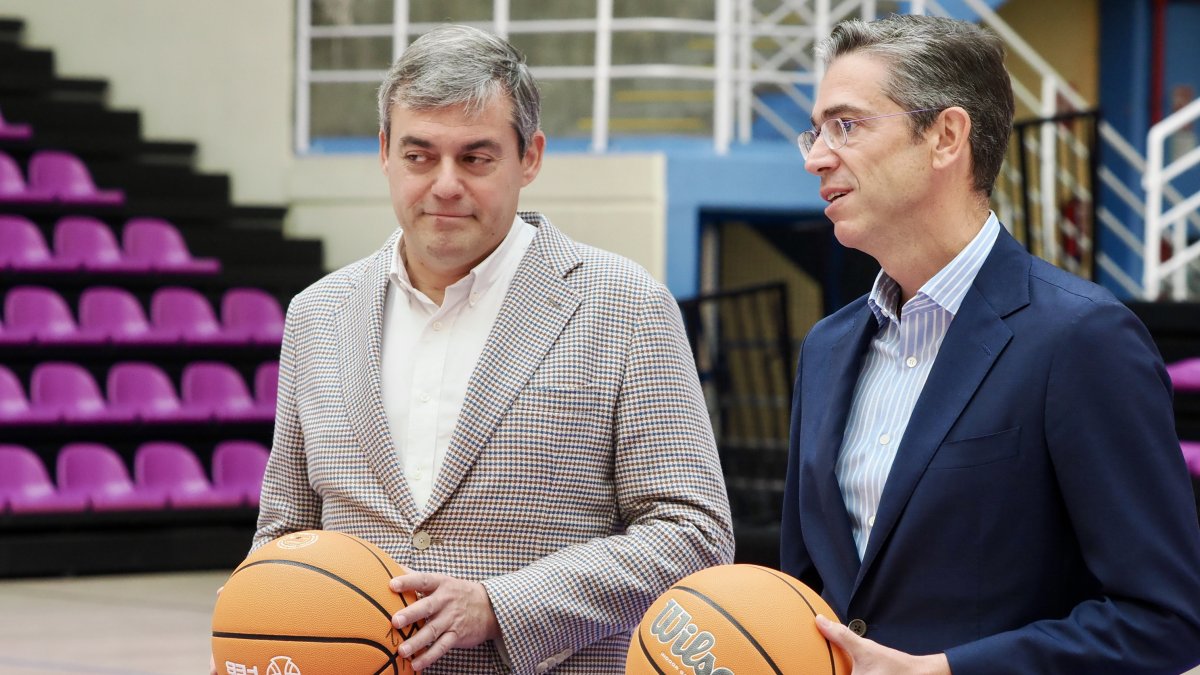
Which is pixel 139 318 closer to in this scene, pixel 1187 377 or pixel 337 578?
pixel 1187 377

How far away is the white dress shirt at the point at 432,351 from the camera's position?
1943 millimetres

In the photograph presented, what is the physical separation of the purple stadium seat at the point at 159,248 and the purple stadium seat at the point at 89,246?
0.10 m

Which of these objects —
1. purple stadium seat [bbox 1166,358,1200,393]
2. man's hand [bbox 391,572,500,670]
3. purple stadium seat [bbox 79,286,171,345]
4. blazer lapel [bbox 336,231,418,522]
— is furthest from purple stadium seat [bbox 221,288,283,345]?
man's hand [bbox 391,572,500,670]

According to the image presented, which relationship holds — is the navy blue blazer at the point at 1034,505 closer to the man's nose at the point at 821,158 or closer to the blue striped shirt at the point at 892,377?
the blue striped shirt at the point at 892,377

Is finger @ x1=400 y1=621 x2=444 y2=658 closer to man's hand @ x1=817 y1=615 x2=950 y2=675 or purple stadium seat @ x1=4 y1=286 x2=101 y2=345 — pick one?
man's hand @ x1=817 y1=615 x2=950 y2=675

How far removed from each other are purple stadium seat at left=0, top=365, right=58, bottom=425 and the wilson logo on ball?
5.04m

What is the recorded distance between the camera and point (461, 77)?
6.20 feet

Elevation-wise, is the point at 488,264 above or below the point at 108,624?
above

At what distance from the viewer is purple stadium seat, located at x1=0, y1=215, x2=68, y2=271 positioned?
650cm

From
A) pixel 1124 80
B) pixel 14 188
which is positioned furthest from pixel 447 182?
pixel 1124 80

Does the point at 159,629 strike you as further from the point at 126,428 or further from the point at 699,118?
the point at 699,118

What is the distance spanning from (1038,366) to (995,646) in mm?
272

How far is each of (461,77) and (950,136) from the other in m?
0.62

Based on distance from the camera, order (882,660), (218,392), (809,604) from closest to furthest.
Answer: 1. (882,660)
2. (809,604)
3. (218,392)
